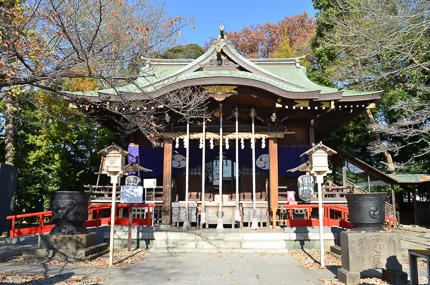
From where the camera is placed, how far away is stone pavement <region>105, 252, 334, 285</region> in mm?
5375

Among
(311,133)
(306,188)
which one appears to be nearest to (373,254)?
(306,188)

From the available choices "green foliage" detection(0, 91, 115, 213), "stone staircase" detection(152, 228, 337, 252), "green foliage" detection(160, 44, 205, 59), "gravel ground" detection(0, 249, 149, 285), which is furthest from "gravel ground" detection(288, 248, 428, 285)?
"green foliage" detection(160, 44, 205, 59)

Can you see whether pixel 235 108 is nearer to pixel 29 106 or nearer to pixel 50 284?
pixel 50 284

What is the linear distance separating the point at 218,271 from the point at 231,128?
6732mm

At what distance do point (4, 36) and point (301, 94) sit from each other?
8.86 metres

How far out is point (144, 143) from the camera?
1331 cm

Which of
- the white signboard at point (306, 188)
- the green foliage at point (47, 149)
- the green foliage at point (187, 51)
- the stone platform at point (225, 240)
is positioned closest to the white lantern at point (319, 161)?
the stone platform at point (225, 240)

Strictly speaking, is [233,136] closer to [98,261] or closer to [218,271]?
[218,271]

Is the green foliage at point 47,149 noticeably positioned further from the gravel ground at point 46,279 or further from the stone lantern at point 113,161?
the gravel ground at point 46,279

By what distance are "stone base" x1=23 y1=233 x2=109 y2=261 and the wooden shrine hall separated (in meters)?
3.79

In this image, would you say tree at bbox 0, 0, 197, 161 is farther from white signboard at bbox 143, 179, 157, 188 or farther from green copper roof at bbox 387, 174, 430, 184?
green copper roof at bbox 387, 174, 430, 184

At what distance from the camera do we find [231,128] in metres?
11.8

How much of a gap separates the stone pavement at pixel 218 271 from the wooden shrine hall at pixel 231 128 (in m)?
2.77

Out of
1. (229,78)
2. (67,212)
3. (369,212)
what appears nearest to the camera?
(369,212)
